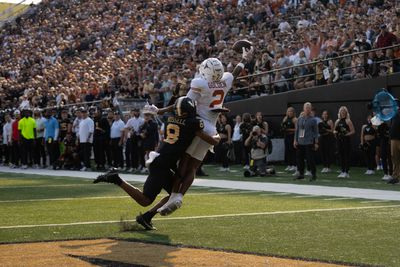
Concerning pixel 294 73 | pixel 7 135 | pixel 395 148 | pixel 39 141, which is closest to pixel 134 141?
pixel 39 141

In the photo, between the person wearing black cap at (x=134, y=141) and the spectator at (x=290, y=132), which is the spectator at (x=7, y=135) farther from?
the spectator at (x=290, y=132)

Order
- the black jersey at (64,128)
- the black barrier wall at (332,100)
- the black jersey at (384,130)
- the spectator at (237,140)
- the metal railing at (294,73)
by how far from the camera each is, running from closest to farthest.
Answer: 1. the black jersey at (384,130)
2. the metal railing at (294,73)
3. the black barrier wall at (332,100)
4. the spectator at (237,140)
5. the black jersey at (64,128)

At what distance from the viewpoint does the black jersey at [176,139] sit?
1005cm

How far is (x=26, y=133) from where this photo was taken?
28016mm

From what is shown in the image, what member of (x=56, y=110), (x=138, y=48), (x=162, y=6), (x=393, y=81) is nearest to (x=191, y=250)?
(x=393, y=81)

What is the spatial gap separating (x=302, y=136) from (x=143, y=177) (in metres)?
4.21

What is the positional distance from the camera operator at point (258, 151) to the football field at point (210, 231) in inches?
228

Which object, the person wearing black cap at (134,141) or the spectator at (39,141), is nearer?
the person wearing black cap at (134,141)

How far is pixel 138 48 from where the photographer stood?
3712 cm

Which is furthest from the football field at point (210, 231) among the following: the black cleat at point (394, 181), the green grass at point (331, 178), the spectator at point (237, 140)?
the spectator at point (237, 140)

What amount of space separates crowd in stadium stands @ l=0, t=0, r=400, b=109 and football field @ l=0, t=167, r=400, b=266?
27.5ft

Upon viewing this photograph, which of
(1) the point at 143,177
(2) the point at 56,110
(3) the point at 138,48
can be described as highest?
(3) the point at 138,48

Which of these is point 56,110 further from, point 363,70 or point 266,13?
point 363,70

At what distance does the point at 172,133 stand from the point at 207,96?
2.25 feet
